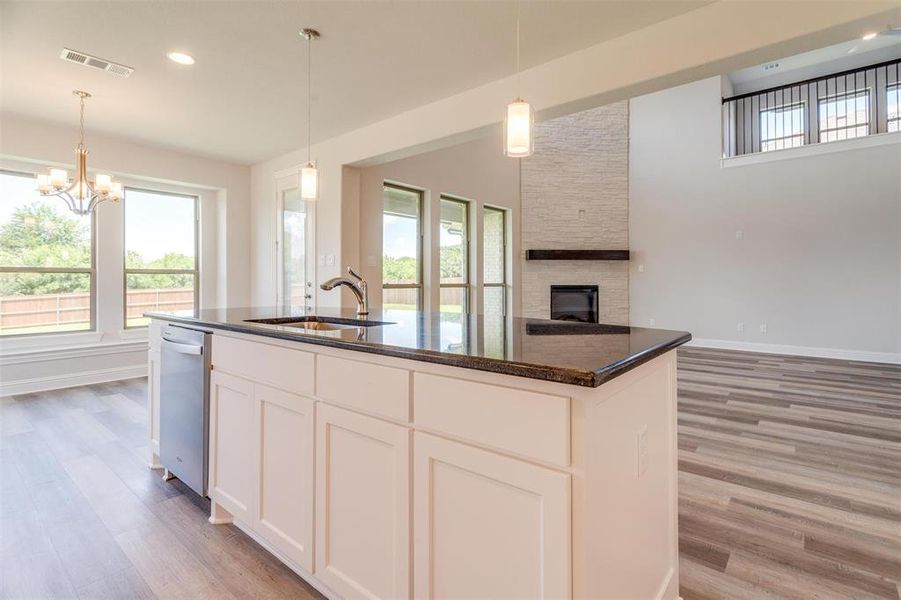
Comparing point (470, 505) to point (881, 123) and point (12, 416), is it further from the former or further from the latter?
point (881, 123)

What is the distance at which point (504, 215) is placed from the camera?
24.8 feet

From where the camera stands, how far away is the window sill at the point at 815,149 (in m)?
5.79

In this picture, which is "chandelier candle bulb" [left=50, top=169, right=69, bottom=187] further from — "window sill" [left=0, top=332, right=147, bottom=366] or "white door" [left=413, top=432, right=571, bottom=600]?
"white door" [left=413, top=432, right=571, bottom=600]

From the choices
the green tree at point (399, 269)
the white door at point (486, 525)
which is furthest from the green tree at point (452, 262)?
the white door at point (486, 525)

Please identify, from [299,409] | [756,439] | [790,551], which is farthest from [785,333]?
[299,409]

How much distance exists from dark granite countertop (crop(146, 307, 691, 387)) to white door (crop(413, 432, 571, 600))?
0.22m

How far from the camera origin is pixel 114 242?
5.00 m

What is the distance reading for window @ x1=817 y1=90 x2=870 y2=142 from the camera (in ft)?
21.6

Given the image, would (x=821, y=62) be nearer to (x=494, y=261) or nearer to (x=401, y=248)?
(x=494, y=261)

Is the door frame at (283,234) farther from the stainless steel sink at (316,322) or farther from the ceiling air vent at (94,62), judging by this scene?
the stainless steel sink at (316,322)

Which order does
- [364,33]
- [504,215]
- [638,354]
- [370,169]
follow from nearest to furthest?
[638,354], [364,33], [370,169], [504,215]

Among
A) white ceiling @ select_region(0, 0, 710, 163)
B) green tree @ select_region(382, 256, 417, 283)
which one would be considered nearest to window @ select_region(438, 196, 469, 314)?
green tree @ select_region(382, 256, 417, 283)

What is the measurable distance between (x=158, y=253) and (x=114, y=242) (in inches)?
20.1

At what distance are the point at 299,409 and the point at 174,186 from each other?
530cm
